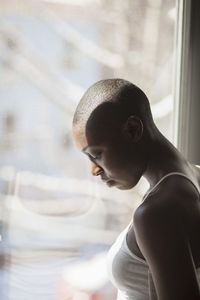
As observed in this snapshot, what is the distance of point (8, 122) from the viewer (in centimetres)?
107

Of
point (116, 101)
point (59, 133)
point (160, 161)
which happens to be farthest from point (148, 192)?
point (59, 133)

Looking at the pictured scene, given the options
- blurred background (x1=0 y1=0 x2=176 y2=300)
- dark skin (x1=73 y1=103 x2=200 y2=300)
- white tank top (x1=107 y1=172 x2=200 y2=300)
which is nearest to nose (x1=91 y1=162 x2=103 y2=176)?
dark skin (x1=73 y1=103 x2=200 y2=300)

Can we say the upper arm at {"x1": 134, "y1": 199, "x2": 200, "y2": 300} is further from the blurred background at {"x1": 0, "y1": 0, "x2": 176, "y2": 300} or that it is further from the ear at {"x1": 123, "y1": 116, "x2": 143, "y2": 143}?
the blurred background at {"x1": 0, "y1": 0, "x2": 176, "y2": 300}

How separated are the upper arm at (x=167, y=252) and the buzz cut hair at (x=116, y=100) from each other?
0.20 m

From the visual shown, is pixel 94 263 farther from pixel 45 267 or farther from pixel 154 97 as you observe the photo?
pixel 154 97

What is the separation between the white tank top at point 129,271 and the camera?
33.5 inches

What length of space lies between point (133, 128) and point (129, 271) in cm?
27

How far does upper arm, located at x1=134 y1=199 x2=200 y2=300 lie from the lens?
0.72 meters

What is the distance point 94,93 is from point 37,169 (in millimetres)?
315

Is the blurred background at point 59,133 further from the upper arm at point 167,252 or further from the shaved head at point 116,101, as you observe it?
the upper arm at point 167,252

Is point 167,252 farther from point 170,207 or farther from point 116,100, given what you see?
point 116,100

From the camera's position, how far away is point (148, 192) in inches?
33.8

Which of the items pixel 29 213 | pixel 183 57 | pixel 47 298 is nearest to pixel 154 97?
pixel 183 57

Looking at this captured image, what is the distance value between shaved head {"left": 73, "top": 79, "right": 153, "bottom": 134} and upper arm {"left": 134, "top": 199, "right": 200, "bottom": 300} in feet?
0.65
